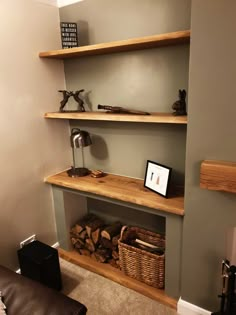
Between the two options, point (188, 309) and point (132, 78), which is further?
point (132, 78)

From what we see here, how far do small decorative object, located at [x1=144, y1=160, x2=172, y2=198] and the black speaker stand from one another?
3.10 ft

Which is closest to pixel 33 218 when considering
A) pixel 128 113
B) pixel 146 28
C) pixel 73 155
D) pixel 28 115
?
pixel 73 155

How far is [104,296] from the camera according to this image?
1.91 meters

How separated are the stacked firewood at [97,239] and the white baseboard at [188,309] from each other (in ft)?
2.08

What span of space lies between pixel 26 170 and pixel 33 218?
1.51 ft

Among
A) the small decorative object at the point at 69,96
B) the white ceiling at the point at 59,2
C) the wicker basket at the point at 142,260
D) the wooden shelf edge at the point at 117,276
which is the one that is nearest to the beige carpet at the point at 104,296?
the wooden shelf edge at the point at 117,276

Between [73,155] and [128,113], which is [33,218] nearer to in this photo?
[73,155]

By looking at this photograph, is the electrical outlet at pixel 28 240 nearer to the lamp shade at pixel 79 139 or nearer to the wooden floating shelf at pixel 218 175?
the lamp shade at pixel 79 139

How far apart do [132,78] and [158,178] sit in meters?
0.83

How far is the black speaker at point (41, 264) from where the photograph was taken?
1.83 metres

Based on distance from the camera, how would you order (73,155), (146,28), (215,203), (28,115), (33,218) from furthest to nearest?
(73,155), (33,218), (28,115), (146,28), (215,203)

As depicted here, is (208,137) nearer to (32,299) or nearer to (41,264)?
(32,299)

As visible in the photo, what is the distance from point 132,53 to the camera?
1897 mm

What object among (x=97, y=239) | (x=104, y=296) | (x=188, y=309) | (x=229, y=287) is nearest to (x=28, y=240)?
(x=97, y=239)
